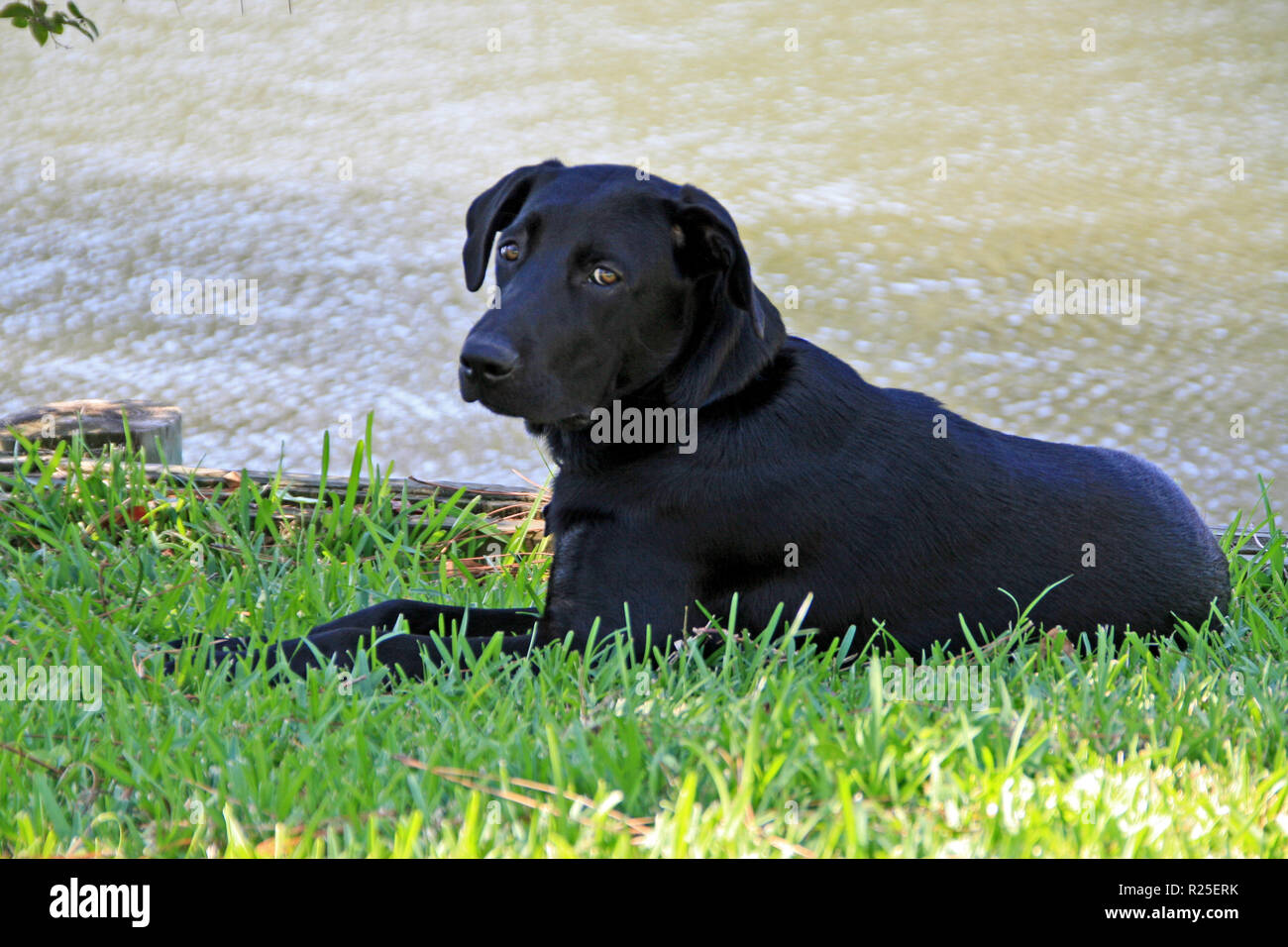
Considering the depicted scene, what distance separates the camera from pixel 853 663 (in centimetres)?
A: 300

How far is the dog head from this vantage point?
2885 millimetres

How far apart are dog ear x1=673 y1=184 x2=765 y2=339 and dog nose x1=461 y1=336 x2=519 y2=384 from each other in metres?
0.49

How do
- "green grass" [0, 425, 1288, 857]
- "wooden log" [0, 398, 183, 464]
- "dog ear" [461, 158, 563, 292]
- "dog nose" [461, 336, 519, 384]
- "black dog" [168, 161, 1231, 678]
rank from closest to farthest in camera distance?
"green grass" [0, 425, 1288, 857] → "dog nose" [461, 336, 519, 384] → "black dog" [168, 161, 1231, 678] → "dog ear" [461, 158, 563, 292] → "wooden log" [0, 398, 183, 464]

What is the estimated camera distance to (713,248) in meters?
3.02

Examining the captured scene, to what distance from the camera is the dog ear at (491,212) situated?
3.23m

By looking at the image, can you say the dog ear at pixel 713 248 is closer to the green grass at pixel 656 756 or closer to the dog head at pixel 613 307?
the dog head at pixel 613 307

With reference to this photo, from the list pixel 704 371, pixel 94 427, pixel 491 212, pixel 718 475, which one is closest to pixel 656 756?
pixel 718 475

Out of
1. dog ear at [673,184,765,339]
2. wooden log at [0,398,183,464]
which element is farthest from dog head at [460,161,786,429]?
wooden log at [0,398,183,464]

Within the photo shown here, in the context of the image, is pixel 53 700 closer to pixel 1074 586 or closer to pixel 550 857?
pixel 550 857

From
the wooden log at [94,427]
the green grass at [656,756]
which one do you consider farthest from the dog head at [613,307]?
the wooden log at [94,427]

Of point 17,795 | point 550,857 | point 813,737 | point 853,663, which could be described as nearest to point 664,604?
point 853,663

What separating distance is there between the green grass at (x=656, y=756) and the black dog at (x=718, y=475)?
0.14m

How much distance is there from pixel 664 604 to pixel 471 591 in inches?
39.7

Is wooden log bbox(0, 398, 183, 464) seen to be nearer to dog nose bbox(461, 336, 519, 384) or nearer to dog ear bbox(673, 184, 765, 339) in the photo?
dog nose bbox(461, 336, 519, 384)
